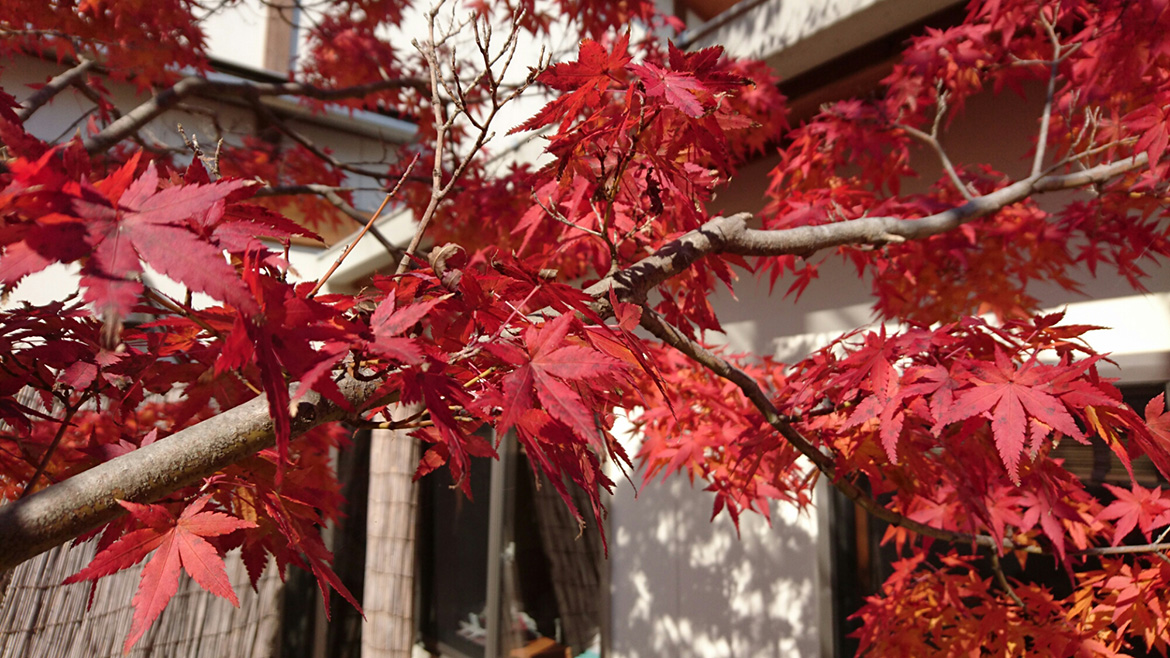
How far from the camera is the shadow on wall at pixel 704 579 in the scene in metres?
2.57

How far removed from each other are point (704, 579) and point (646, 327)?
2190 mm

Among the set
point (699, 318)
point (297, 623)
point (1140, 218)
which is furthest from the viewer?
point (297, 623)

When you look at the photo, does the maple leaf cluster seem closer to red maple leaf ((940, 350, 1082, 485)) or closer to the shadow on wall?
red maple leaf ((940, 350, 1082, 485))

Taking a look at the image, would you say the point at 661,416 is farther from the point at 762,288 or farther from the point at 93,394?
the point at 93,394

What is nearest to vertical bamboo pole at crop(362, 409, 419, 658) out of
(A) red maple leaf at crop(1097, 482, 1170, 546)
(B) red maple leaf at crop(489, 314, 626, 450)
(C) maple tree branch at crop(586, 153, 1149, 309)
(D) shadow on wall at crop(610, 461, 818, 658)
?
(D) shadow on wall at crop(610, 461, 818, 658)

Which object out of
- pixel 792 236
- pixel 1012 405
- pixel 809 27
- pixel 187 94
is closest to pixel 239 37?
pixel 187 94

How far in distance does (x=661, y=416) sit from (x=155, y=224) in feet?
5.47

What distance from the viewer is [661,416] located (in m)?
2.03

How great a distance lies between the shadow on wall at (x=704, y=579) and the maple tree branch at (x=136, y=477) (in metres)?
2.10

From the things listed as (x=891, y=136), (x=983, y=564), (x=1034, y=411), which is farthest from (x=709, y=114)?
(x=983, y=564)

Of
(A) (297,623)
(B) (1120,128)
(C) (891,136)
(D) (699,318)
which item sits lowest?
(A) (297,623)

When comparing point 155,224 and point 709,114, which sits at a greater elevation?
point 709,114

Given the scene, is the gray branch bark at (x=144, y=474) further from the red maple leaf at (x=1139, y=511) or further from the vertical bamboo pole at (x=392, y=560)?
the vertical bamboo pole at (x=392, y=560)

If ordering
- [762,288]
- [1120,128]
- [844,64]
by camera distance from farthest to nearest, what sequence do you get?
1. [762,288]
2. [844,64]
3. [1120,128]
